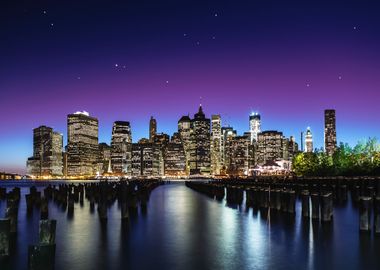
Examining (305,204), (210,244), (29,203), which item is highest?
(305,204)

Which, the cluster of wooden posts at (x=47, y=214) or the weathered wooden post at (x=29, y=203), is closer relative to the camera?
the cluster of wooden posts at (x=47, y=214)

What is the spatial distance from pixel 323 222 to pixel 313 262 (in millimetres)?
8994

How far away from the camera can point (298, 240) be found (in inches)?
697

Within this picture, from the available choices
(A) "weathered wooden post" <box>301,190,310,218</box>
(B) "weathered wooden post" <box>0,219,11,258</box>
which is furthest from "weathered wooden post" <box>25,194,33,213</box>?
(A) "weathered wooden post" <box>301,190,310,218</box>

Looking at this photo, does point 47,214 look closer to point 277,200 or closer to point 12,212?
point 12,212

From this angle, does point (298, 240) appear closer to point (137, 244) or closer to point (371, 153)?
point (137, 244)

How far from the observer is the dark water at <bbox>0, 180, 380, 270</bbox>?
13.9m

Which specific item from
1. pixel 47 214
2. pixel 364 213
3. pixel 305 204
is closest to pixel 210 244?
pixel 364 213

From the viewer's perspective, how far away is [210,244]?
17297 millimetres

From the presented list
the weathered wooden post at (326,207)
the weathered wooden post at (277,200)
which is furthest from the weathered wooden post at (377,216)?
the weathered wooden post at (277,200)

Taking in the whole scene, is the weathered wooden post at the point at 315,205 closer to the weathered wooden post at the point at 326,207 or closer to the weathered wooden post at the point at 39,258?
the weathered wooden post at the point at 326,207

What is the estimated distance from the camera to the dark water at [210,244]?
1389cm

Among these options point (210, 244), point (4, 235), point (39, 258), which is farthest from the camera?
point (210, 244)

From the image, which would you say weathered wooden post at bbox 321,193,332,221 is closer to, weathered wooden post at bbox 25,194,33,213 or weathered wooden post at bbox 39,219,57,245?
weathered wooden post at bbox 39,219,57,245
